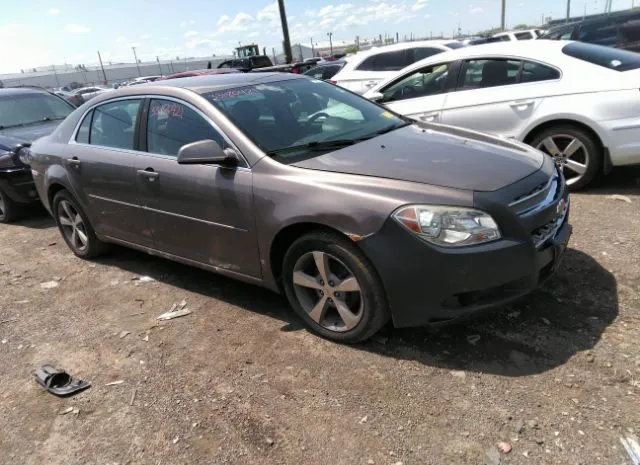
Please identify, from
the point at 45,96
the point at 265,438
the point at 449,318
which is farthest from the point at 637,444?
the point at 45,96

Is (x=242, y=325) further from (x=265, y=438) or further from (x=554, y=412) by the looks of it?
(x=554, y=412)

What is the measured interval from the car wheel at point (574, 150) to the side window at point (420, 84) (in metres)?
1.35

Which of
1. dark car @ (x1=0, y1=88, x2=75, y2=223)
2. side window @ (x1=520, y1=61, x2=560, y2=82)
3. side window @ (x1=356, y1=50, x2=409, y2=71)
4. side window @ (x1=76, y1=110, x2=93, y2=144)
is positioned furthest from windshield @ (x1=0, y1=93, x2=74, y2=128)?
side window @ (x1=520, y1=61, x2=560, y2=82)

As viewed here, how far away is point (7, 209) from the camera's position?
696 cm

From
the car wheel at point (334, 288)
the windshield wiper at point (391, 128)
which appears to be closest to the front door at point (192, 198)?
the car wheel at point (334, 288)

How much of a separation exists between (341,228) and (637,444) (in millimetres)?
1682

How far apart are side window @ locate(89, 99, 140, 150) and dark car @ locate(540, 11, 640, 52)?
994cm

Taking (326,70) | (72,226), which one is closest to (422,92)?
(72,226)

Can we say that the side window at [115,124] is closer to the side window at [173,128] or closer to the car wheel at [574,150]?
the side window at [173,128]

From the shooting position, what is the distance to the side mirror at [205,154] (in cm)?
335

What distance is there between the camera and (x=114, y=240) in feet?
15.3

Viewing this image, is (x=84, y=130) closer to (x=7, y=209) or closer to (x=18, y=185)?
(x=18, y=185)

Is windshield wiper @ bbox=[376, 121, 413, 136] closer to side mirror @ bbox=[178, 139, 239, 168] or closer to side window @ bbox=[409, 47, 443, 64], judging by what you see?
side mirror @ bbox=[178, 139, 239, 168]

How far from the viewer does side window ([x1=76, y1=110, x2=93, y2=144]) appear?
473 cm
